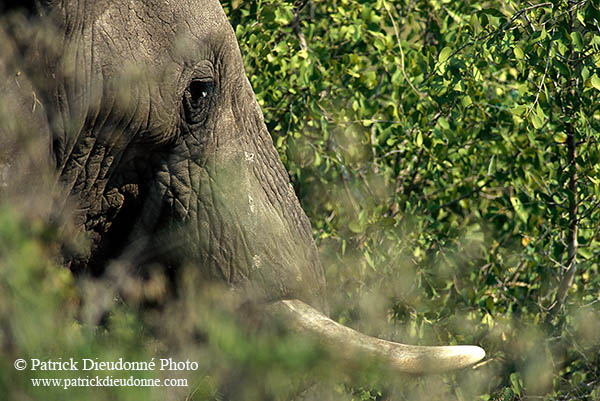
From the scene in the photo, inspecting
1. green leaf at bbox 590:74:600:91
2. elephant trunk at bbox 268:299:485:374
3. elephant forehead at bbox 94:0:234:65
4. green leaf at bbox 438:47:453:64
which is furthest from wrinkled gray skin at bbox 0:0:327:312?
green leaf at bbox 590:74:600:91

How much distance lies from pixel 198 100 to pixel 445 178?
142cm

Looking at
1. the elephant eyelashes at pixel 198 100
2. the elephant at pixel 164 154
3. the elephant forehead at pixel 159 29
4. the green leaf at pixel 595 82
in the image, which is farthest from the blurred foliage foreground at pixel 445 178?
the elephant forehead at pixel 159 29

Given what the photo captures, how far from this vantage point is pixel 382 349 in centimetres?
224

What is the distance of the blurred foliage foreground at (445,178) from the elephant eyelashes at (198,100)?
413 mm

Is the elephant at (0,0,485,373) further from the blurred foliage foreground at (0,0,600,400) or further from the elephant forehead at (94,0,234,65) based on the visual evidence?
the blurred foliage foreground at (0,0,600,400)

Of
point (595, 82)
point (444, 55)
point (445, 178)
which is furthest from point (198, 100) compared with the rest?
point (445, 178)

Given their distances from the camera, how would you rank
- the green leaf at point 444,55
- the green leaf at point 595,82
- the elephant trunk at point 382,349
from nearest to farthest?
the elephant trunk at point 382,349, the green leaf at point 595,82, the green leaf at point 444,55

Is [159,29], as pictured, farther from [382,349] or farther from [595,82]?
[595,82]

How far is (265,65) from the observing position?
3361 mm

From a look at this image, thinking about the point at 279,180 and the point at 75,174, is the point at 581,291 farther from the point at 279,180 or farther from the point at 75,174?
the point at 75,174

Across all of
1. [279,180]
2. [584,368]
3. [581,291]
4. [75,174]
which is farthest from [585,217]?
[75,174]

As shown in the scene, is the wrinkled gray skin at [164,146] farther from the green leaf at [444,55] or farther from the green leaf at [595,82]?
the green leaf at [595,82]

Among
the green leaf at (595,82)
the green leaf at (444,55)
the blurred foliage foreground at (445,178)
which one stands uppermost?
the green leaf at (444,55)

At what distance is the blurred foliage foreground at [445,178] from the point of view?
272 cm
